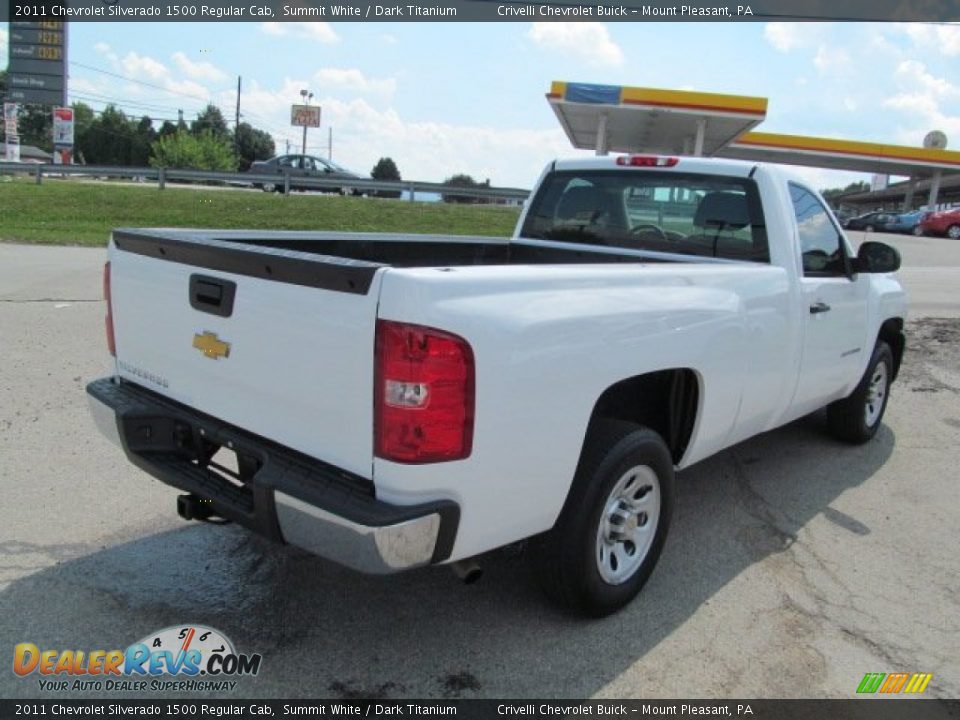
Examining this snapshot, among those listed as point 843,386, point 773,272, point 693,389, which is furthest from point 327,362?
point 843,386

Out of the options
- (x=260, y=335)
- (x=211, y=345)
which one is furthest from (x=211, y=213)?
(x=260, y=335)

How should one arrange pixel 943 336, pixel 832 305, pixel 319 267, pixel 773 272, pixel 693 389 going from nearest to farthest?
pixel 319 267 < pixel 693 389 < pixel 773 272 < pixel 832 305 < pixel 943 336

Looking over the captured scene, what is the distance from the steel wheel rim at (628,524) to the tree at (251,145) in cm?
A: 10468

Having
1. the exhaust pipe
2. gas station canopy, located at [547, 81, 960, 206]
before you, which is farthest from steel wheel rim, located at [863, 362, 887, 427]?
gas station canopy, located at [547, 81, 960, 206]

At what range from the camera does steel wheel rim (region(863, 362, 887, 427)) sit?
18.8 feet

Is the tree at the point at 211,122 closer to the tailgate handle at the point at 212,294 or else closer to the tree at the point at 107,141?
the tree at the point at 107,141

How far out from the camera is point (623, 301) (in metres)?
3.00

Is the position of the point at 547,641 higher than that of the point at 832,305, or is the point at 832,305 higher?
the point at 832,305

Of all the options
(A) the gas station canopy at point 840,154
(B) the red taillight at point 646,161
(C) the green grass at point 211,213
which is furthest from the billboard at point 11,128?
(B) the red taillight at point 646,161

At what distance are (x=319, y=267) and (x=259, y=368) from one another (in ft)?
1.64

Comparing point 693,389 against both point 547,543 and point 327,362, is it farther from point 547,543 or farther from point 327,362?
point 327,362

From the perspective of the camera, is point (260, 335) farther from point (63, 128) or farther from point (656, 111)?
point (63, 128)

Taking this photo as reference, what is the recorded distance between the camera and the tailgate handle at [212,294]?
2.84m

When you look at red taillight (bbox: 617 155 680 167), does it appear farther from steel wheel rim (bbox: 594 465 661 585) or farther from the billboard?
the billboard
